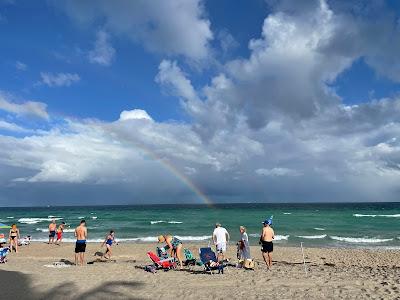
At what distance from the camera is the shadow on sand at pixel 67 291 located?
9422 mm

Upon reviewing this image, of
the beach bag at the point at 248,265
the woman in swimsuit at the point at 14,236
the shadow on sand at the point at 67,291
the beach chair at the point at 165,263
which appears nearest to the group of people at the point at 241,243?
the beach bag at the point at 248,265

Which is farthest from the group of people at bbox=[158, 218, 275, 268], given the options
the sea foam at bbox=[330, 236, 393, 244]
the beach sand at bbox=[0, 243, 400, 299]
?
the sea foam at bbox=[330, 236, 393, 244]

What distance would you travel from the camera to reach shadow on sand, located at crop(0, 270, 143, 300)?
942 cm

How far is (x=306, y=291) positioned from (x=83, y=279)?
21.3 ft

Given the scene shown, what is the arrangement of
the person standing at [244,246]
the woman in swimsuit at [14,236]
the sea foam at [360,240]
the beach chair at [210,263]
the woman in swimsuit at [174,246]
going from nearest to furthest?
the beach chair at [210,263], the person standing at [244,246], the woman in swimsuit at [174,246], the woman in swimsuit at [14,236], the sea foam at [360,240]

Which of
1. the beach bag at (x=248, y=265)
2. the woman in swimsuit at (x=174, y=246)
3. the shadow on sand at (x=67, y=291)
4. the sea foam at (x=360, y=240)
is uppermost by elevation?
the woman in swimsuit at (x=174, y=246)

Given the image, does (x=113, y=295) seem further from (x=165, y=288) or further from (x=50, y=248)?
(x=50, y=248)

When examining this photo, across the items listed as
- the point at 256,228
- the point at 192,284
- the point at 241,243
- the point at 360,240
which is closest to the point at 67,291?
the point at 192,284

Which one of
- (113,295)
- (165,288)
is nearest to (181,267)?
(165,288)

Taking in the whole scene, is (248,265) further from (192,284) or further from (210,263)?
(192,284)

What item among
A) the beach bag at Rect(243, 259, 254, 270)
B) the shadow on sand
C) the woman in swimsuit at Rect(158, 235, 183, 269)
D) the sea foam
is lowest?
the sea foam

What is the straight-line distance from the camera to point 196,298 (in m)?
→ 9.18

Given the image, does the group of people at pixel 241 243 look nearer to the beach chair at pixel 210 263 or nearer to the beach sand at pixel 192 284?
the beach sand at pixel 192 284

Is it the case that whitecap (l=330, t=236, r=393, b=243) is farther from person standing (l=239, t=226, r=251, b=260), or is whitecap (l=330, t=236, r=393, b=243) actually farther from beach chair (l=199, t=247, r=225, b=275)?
beach chair (l=199, t=247, r=225, b=275)
